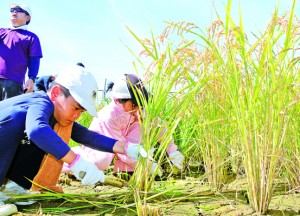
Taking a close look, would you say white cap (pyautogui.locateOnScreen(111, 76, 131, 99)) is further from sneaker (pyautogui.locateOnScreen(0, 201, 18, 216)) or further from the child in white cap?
sneaker (pyautogui.locateOnScreen(0, 201, 18, 216))

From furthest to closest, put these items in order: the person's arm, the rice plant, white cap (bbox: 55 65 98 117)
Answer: the person's arm < white cap (bbox: 55 65 98 117) < the rice plant

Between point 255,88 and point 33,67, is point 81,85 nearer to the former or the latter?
point 255,88

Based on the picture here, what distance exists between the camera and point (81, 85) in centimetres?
200

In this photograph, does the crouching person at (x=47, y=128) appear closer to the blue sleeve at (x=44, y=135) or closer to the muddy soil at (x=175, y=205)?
the blue sleeve at (x=44, y=135)

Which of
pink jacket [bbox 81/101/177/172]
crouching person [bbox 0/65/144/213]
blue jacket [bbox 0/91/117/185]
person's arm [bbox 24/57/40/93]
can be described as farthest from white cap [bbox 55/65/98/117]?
person's arm [bbox 24/57/40/93]

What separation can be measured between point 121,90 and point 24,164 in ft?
2.54

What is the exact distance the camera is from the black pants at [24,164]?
220 centimetres

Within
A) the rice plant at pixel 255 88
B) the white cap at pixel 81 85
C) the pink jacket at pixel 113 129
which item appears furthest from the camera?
the pink jacket at pixel 113 129

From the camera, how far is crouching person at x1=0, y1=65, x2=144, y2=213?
5.96 ft

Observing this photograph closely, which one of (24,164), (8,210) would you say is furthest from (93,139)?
(8,210)

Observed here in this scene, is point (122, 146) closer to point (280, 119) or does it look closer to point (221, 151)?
point (221, 151)

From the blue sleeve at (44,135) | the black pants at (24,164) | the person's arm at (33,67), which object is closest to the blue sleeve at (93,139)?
the black pants at (24,164)

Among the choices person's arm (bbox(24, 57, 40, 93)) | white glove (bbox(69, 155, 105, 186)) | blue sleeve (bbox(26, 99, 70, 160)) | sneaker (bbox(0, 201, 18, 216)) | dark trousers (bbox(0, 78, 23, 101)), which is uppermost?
person's arm (bbox(24, 57, 40, 93))

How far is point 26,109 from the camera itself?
2008 mm
